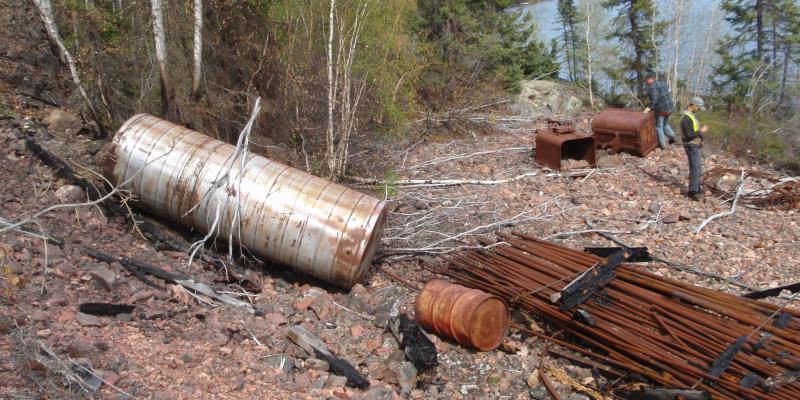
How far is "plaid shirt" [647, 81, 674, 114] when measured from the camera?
10.5 metres

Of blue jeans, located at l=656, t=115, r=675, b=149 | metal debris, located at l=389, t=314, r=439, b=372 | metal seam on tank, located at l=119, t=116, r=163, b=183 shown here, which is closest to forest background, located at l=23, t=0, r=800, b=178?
blue jeans, located at l=656, t=115, r=675, b=149

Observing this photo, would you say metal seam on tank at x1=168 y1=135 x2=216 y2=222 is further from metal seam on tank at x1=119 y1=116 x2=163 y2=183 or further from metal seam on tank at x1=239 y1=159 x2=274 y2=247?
metal seam on tank at x1=239 y1=159 x2=274 y2=247

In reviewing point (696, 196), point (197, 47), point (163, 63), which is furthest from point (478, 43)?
point (163, 63)

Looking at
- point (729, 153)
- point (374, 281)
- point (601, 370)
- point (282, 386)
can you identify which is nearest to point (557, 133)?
point (729, 153)

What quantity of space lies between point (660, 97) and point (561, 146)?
232cm

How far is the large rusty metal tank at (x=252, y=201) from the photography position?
563 cm

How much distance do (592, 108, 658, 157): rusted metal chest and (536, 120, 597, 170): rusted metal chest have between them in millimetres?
468

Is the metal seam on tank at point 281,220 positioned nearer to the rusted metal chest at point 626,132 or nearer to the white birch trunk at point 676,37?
the rusted metal chest at point 626,132

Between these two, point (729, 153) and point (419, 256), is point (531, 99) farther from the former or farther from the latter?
point (419, 256)

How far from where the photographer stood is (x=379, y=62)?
1152 centimetres

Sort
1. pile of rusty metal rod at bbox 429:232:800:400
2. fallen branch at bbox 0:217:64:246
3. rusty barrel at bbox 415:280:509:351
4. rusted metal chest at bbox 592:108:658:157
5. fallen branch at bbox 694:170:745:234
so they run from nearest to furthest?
pile of rusty metal rod at bbox 429:232:800:400, rusty barrel at bbox 415:280:509:351, fallen branch at bbox 0:217:64:246, fallen branch at bbox 694:170:745:234, rusted metal chest at bbox 592:108:658:157

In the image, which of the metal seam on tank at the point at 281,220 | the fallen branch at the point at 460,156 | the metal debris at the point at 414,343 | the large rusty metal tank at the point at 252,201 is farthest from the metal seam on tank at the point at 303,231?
the fallen branch at the point at 460,156

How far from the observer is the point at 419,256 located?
655 centimetres

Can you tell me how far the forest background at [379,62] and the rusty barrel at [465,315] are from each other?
157 inches
